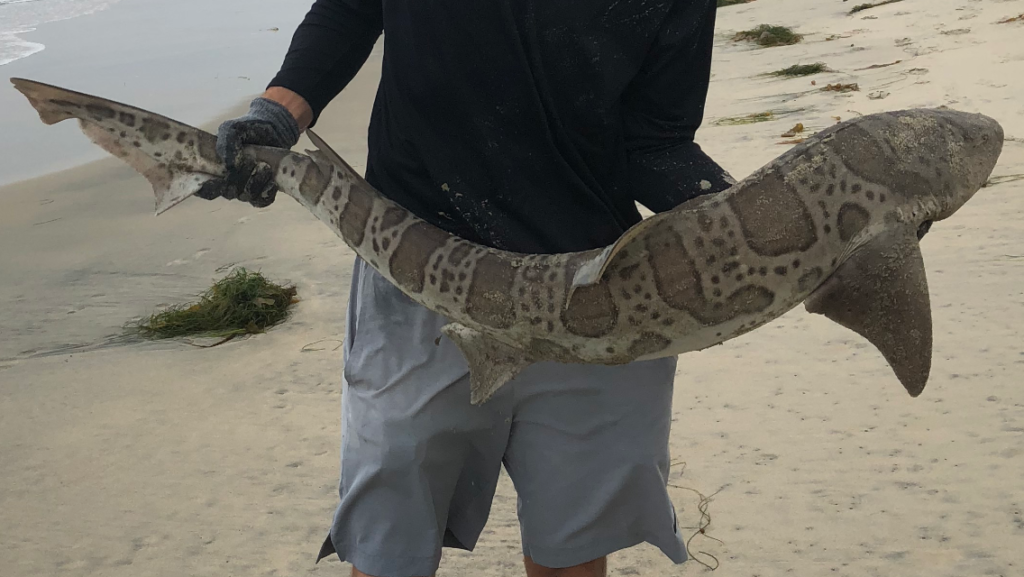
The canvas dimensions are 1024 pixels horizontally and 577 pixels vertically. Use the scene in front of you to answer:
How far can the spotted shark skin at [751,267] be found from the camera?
7.46 feet

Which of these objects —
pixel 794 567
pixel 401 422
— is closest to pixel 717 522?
pixel 794 567

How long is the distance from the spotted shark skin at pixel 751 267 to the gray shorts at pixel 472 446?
0.21 meters

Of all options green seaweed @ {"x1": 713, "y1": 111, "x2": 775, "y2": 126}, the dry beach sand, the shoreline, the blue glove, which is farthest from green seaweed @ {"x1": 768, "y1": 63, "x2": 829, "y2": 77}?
the blue glove

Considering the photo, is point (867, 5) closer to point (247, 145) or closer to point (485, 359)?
point (247, 145)

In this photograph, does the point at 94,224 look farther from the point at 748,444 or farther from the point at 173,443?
the point at 748,444

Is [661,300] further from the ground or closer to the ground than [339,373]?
further from the ground

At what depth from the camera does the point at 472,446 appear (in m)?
2.95

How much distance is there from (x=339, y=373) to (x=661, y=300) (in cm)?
405

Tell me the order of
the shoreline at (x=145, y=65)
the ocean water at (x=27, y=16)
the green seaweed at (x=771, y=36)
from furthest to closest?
the ocean water at (x=27, y=16)
the green seaweed at (x=771, y=36)
the shoreline at (x=145, y=65)

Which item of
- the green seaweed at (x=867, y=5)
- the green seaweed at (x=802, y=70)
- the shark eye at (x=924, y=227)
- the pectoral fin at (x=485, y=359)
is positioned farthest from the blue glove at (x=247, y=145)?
the green seaweed at (x=867, y=5)

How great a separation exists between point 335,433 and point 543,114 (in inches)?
129

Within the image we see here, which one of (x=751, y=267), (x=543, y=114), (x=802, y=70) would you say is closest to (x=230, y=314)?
(x=543, y=114)

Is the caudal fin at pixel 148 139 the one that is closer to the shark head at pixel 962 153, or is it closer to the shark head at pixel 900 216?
the shark head at pixel 900 216

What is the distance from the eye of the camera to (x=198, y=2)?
2566 cm
